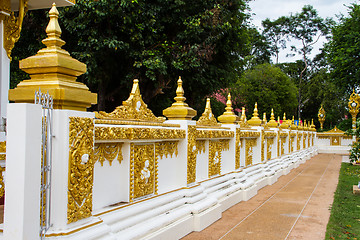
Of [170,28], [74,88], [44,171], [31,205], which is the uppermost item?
[170,28]

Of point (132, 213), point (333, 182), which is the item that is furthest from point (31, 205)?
point (333, 182)

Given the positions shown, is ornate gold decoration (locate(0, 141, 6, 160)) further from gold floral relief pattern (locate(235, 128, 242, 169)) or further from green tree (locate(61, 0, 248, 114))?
green tree (locate(61, 0, 248, 114))

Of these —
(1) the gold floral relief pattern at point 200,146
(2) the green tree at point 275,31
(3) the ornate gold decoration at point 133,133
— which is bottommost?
(1) the gold floral relief pattern at point 200,146

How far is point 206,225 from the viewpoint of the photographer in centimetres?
510

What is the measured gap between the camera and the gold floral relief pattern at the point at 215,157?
6289 mm

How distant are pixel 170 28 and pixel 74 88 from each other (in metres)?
10.5

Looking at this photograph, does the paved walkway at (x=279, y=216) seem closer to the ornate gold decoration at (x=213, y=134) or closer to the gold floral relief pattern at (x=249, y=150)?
the gold floral relief pattern at (x=249, y=150)

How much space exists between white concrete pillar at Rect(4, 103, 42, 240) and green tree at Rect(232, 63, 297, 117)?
28.9 meters

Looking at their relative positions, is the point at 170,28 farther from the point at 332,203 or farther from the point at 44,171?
the point at 44,171

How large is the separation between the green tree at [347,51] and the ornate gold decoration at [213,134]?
15.6 metres

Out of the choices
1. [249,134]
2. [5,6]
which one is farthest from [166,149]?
[249,134]

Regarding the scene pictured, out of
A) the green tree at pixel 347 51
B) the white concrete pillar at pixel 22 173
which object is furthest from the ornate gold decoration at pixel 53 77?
the green tree at pixel 347 51

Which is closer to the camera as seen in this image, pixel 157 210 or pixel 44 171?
pixel 44 171

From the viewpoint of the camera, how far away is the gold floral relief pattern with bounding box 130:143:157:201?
3908 millimetres
